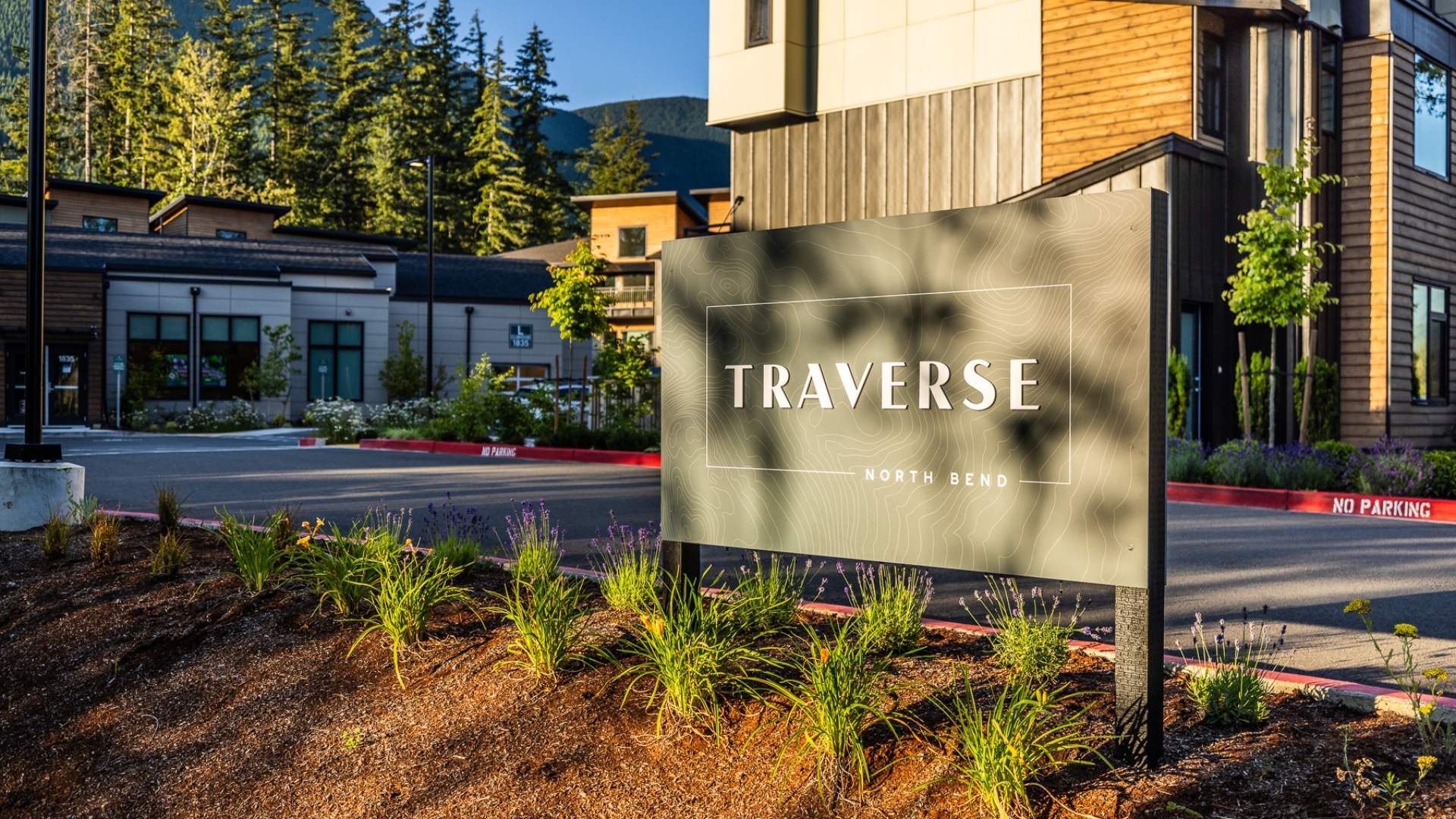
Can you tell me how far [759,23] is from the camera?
77.6 feet

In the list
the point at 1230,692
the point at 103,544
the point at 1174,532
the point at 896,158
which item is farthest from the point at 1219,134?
the point at 103,544

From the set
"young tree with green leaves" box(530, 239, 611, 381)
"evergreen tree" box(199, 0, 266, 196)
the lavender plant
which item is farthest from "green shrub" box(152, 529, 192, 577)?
"evergreen tree" box(199, 0, 266, 196)

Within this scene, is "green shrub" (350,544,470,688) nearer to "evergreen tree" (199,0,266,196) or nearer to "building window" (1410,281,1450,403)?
"building window" (1410,281,1450,403)

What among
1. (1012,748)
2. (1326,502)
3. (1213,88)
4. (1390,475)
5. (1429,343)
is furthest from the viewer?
(1429,343)

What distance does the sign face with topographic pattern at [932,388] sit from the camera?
145 inches

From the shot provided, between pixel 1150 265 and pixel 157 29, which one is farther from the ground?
pixel 157 29

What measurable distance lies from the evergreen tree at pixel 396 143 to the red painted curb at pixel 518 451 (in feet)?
148

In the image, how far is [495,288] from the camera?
4538 centimetres

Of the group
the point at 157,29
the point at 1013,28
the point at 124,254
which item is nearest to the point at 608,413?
the point at 1013,28

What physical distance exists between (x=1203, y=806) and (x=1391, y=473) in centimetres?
1146

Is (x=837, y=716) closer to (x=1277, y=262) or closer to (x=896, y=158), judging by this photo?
(x=1277, y=262)

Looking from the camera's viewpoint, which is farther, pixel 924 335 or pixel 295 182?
pixel 295 182

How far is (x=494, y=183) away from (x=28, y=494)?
208 feet

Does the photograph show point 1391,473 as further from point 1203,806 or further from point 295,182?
point 295,182
